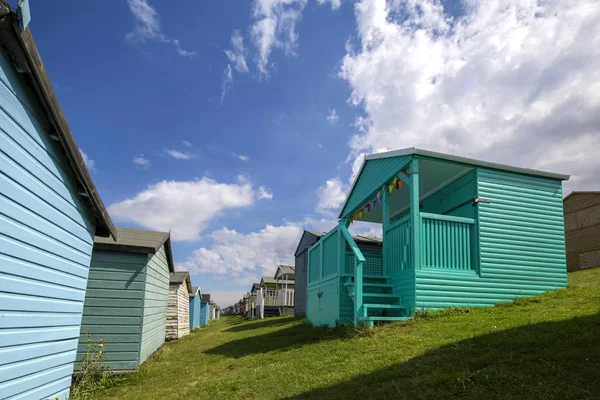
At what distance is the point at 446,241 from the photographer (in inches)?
369

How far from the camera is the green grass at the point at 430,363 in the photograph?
4.27m

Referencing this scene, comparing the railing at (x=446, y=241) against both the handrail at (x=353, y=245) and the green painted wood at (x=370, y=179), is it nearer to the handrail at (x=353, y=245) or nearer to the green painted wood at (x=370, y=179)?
the handrail at (x=353, y=245)

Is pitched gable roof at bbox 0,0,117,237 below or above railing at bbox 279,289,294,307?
above

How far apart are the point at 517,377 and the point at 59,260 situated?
5.34 m

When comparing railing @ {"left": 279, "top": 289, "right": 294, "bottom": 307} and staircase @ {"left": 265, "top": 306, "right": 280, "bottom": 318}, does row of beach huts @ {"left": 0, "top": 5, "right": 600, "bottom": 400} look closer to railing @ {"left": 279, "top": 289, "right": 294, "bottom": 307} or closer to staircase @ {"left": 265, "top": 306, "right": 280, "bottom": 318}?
railing @ {"left": 279, "top": 289, "right": 294, "bottom": 307}

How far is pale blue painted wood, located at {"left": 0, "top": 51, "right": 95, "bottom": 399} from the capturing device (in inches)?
148

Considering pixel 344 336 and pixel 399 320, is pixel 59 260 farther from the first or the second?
pixel 399 320

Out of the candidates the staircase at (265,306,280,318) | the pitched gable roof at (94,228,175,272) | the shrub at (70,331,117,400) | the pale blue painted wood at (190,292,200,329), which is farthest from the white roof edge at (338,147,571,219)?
the staircase at (265,306,280,318)

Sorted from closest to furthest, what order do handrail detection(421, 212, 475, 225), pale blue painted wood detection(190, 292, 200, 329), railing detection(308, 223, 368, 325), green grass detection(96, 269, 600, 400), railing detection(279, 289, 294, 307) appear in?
green grass detection(96, 269, 600, 400) → railing detection(308, 223, 368, 325) → handrail detection(421, 212, 475, 225) → pale blue painted wood detection(190, 292, 200, 329) → railing detection(279, 289, 294, 307)

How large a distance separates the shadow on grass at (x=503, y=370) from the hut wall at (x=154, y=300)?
5.73m

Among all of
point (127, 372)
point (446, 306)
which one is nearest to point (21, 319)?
point (127, 372)

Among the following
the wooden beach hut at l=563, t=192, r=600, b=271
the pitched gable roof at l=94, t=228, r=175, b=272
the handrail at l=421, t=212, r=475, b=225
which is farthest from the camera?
the wooden beach hut at l=563, t=192, r=600, b=271

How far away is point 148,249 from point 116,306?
54.4 inches

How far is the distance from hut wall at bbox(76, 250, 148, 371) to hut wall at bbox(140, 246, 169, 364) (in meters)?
0.31
